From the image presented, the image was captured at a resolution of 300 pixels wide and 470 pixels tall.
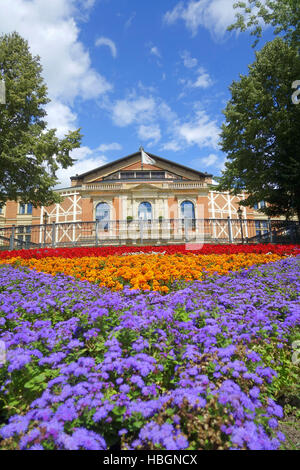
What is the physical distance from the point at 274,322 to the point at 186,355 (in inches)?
44.5

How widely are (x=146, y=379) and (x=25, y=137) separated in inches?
583

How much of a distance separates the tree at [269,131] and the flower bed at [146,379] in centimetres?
1185

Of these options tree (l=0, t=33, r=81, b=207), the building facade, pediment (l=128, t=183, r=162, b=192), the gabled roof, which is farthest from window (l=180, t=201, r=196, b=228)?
tree (l=0, t=33, r=81, b=207)

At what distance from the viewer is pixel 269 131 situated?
13422mm

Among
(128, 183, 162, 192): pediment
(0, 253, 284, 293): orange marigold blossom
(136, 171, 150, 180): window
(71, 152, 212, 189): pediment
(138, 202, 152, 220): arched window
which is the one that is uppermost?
(71, 152, 212, 189): pediment

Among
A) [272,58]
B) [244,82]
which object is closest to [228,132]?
[244,82]

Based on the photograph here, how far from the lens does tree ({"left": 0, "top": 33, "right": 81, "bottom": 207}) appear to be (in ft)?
43.0

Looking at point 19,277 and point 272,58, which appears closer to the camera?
point 19,277

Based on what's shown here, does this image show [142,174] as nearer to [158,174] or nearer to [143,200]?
[158,174]

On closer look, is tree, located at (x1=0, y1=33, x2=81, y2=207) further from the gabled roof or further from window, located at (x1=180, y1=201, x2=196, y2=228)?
the gabled roof

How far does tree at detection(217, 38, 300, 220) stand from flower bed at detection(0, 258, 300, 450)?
38.9 feet

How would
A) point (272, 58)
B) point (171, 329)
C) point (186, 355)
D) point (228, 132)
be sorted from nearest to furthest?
point (186, 355) → point (171, 329) → point (272, 58) → point (228, 132)
